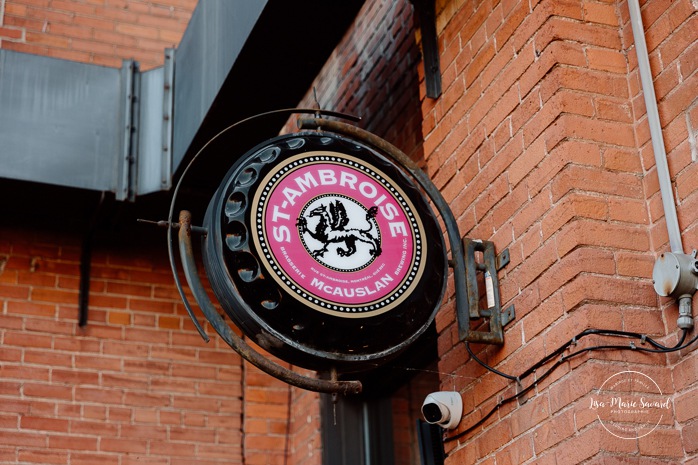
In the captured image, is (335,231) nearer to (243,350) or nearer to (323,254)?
(323,254)

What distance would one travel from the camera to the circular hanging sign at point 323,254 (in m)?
3.55

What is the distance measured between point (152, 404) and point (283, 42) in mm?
2259

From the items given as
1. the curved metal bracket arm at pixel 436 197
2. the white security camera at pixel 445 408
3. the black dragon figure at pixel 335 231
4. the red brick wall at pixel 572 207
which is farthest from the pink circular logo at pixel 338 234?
the white security camera at pixel 445 408

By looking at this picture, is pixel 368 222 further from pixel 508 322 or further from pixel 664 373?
pixel 664 373

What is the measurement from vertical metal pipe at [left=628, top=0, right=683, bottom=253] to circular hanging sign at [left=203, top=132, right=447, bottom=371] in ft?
2.63

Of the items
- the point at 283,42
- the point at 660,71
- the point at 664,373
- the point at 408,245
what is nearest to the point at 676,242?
the point at 664,373

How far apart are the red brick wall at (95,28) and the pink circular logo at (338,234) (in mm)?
3135

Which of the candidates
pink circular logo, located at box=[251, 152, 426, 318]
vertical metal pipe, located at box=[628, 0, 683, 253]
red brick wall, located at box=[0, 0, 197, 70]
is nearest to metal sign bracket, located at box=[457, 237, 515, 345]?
pink circular logo, located at box=[251, 152, 426, 318]

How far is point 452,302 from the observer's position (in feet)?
14.0

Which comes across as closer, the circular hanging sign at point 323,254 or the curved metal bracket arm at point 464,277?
the circular hanging sign at point 323,254

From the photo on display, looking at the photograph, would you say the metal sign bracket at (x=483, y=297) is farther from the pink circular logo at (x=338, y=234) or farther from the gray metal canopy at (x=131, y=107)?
the gray metal canopy at (x=131, y=107)

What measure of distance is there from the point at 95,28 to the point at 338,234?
11.6 ft

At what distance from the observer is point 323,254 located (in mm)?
3691

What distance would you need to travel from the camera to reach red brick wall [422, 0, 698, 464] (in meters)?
3.44
